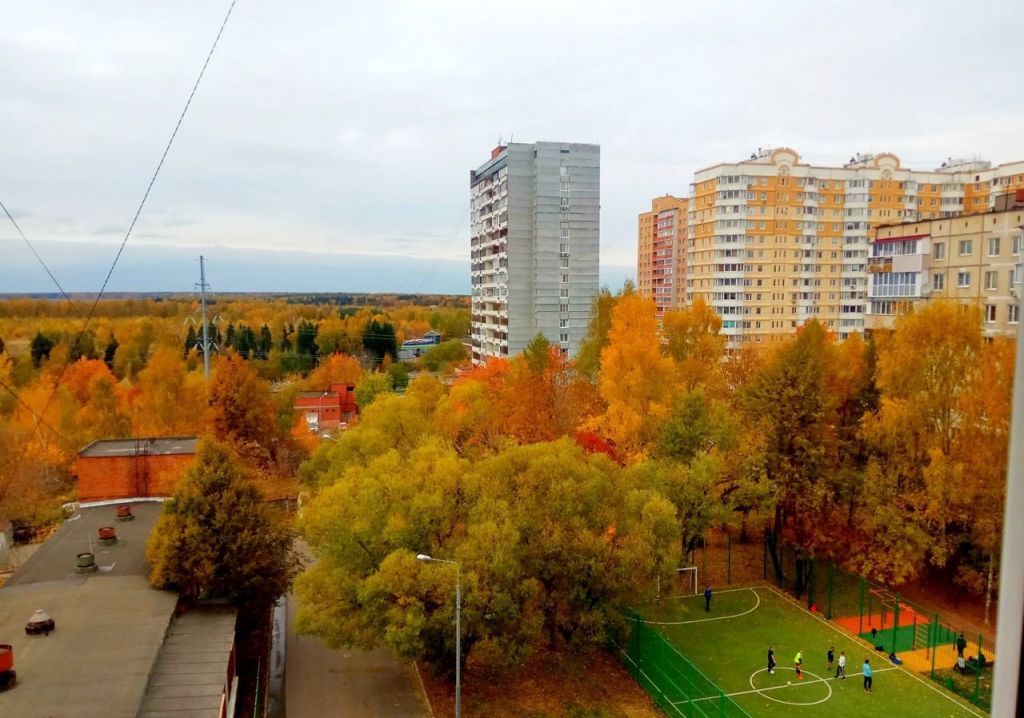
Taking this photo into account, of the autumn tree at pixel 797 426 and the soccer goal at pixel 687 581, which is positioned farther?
the soccer goal at pixel 687 581

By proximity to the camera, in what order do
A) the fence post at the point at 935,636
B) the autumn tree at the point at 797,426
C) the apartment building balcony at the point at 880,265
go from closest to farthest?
the fence post at the point at 935,636 < the autumn tree at the point at 797,426 < the apartment building balcony at the point at 880,265

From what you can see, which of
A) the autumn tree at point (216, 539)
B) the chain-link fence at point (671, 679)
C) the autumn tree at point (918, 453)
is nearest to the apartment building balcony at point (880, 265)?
the autumn tree at point (918, 453)

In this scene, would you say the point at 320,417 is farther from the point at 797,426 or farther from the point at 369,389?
the point at 797,426

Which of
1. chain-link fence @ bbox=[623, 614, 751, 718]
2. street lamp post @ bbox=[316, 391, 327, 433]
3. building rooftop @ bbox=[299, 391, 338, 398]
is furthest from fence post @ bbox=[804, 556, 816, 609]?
building rooftop @ bbox=[299, 391, 338, 398]

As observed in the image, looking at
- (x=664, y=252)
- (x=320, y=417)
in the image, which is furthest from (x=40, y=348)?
(x=664, y=252)

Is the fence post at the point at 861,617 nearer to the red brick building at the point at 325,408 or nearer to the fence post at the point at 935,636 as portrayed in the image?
the fence post at the point at 935,636

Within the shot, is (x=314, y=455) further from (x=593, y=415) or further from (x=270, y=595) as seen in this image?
(x=593, y=415)

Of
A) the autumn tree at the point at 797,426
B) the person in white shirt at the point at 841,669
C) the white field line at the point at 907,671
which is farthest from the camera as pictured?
the autumn tree at the point at 797,426
